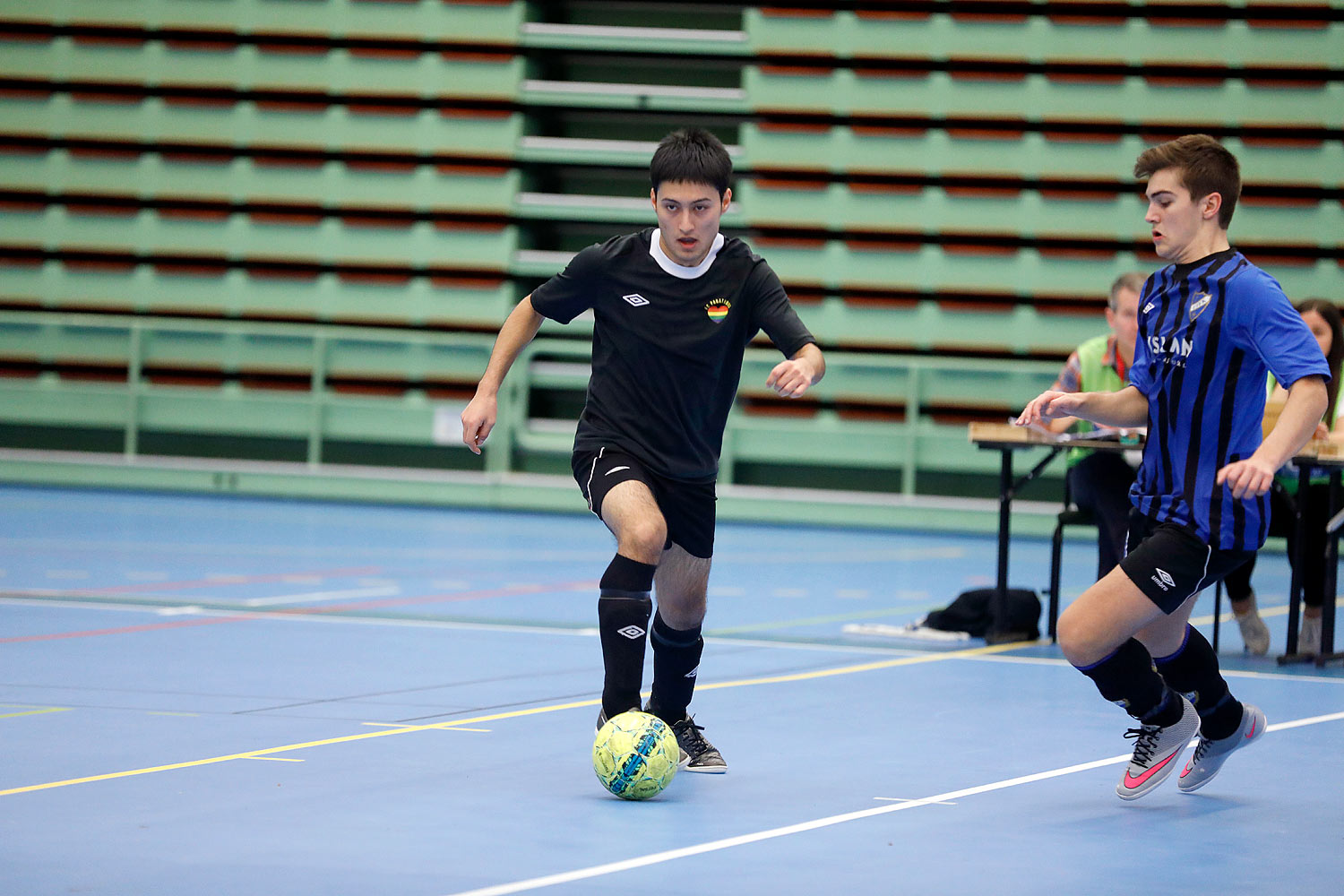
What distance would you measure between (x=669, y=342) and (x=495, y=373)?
17.3 inches

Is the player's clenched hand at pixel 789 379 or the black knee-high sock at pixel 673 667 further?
the black knee-high sock at pixel 673 667

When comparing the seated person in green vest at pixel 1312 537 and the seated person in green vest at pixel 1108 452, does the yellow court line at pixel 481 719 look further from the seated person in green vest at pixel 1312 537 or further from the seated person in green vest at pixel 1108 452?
the seated person in green vest at pixel 1312 537

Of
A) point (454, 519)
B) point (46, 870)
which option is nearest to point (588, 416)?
point (46, 870)

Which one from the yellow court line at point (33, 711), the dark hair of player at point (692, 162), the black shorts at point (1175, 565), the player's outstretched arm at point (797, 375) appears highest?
the dark hair of player at point (692, 162)

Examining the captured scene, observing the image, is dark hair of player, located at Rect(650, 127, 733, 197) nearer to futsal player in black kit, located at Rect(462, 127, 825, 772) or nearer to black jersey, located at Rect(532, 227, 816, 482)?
futsal player in black kit, located at Rect(462, 127, 825, 772)

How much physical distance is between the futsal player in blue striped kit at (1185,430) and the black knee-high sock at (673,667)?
97 cm

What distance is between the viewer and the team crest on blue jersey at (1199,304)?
388cm

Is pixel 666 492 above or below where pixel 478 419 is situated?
below

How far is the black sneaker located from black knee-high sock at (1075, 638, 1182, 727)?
930mm

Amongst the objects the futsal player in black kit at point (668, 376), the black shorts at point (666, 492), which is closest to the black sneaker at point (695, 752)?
the futsal player in black kit at point (668, 376)

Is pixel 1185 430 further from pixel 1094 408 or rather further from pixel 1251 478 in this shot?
pixel 1251 478

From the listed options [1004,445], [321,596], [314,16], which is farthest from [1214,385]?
[314,16]

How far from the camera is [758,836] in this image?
355 cm

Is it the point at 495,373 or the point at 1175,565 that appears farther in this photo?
the point at 495,373
